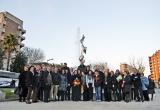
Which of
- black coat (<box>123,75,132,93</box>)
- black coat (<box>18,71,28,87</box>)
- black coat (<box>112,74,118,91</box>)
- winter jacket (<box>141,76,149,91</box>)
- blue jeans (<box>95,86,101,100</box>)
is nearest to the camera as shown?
black coat (<box>18,71,28,87</box>)

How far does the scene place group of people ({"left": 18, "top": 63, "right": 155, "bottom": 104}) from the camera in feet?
51.8

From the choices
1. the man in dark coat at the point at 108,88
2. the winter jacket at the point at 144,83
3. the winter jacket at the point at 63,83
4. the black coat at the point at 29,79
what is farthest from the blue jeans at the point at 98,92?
the black coat at the point at 29,79

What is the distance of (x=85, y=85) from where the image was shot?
56.4 ft

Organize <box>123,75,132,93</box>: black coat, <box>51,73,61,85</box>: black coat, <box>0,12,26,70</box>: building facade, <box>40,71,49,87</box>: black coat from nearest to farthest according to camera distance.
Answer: <box>40,71,49,87</box>: black coat, <box>51,73,61,85</box>: black coat, <box>123,75,132,93</box>: black coat, <box>0,12,26,70</box>: building facade

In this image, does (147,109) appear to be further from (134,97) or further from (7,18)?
(7,18)

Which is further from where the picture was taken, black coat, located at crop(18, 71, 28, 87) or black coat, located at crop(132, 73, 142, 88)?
black coat, located at crop(132, 73, 142, 88)

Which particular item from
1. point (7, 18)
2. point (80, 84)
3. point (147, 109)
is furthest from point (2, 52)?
point (147, 109)

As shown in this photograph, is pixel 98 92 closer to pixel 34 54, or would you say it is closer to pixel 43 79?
pixel 43 79

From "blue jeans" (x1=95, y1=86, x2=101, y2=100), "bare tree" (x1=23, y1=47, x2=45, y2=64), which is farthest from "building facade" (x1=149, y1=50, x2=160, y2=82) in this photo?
"blue jeans" (x1=95, y1=86, x2=101, y2=100)

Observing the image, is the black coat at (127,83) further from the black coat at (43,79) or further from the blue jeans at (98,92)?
the black coat at (43,79)

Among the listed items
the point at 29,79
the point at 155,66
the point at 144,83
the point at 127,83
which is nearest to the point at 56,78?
the point at 29,79

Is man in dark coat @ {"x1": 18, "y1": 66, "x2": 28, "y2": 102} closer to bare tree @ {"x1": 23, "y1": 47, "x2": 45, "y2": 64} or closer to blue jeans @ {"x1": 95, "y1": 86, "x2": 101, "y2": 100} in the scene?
blue jeans @ {"x1": 95, "y1": 86, "x2": 101, "y2": 100}

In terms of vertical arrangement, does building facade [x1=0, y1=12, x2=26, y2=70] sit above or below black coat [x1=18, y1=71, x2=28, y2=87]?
above

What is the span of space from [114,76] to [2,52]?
2215 inches
